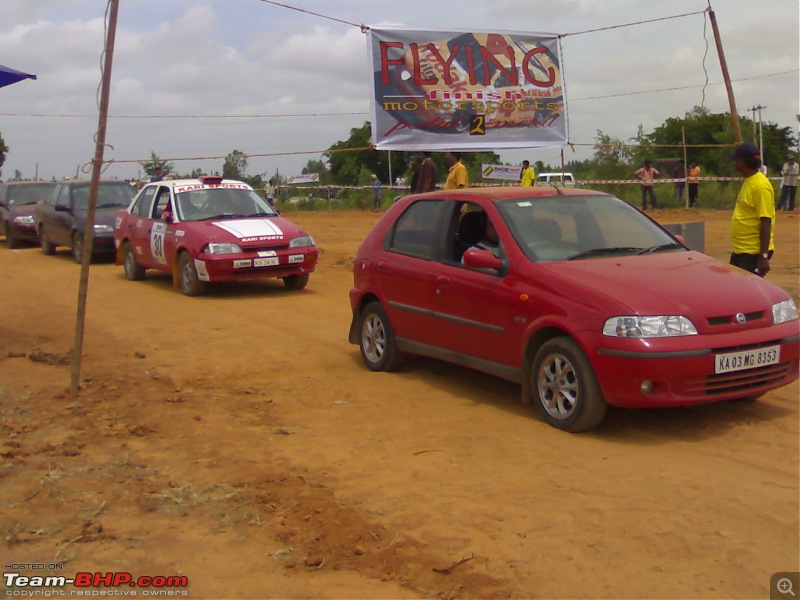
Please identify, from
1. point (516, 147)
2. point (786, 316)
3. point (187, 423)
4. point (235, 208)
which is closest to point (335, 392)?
point (187, 423)

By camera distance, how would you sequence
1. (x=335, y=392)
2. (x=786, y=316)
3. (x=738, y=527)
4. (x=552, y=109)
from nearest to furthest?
(x=738, y=527)
(x=786, y=316)
(x=335, y=392)
(x=552, y=109)

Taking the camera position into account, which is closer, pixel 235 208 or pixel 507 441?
pixel 507 441

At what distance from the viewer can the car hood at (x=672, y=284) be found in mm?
6047

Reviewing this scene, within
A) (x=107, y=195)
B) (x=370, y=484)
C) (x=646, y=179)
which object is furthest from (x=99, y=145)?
(x=646, y=179)

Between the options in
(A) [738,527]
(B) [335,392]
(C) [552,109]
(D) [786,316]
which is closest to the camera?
(A) [738,527]

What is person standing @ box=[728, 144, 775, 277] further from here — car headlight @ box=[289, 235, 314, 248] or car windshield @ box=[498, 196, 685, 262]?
car headlight @ box=[289, 235, 314, 248]

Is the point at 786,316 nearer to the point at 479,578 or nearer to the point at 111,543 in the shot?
the point at 479,578

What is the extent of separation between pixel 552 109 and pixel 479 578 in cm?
1191

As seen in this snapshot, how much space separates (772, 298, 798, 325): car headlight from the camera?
636cm

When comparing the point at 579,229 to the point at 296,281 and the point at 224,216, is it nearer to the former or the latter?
the point at 296,281

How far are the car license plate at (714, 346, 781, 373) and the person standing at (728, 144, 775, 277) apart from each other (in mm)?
2049

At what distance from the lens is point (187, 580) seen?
4266 millimetres

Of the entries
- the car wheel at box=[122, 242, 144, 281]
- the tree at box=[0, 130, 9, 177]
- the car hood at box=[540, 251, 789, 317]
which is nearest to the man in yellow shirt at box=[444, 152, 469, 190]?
the car wheel at box=[122, 242, 144, 281]

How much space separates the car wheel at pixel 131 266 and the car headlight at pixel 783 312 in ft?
36.8
